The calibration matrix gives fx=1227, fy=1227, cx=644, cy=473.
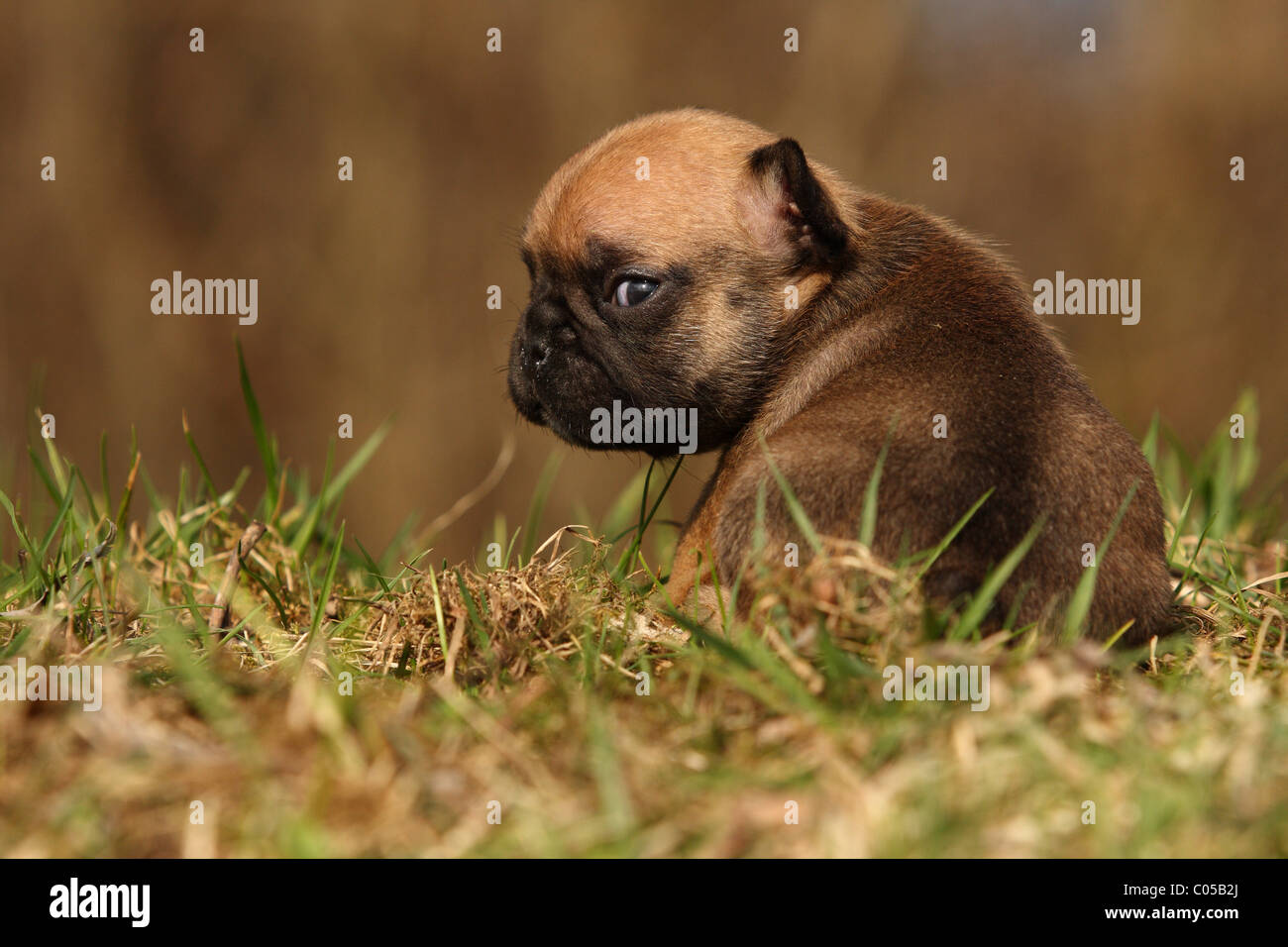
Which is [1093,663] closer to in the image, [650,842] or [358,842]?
[650,842]

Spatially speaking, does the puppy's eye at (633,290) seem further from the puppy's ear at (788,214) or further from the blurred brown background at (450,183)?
the blurred brown background at (450,183)

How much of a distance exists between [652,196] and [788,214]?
0.56m

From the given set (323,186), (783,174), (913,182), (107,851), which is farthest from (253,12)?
(107,851)

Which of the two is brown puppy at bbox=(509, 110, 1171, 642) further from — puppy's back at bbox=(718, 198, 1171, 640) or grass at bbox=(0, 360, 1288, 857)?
grass at bbox=(0, 360, 1288, 857)

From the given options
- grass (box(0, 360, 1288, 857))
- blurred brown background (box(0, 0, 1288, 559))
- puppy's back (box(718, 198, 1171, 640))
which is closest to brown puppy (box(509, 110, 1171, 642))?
puppy's back (box(718, 198, 1171, 640))

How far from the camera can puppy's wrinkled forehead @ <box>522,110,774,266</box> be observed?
5008 mm

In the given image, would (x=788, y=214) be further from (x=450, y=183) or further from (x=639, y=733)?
(x=450, y=183)

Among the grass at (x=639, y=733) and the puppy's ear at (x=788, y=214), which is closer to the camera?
the grass at (x=639, y=733)

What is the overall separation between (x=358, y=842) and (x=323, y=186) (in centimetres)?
1241

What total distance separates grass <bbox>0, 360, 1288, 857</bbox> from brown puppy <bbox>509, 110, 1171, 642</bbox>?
0.81 feet

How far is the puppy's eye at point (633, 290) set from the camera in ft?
16.5

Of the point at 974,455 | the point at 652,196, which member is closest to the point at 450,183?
the point at 652,196

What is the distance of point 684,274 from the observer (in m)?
5.02

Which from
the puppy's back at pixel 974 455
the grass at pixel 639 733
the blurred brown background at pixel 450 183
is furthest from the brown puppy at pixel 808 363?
the blurred brown background at pixel 450 183
